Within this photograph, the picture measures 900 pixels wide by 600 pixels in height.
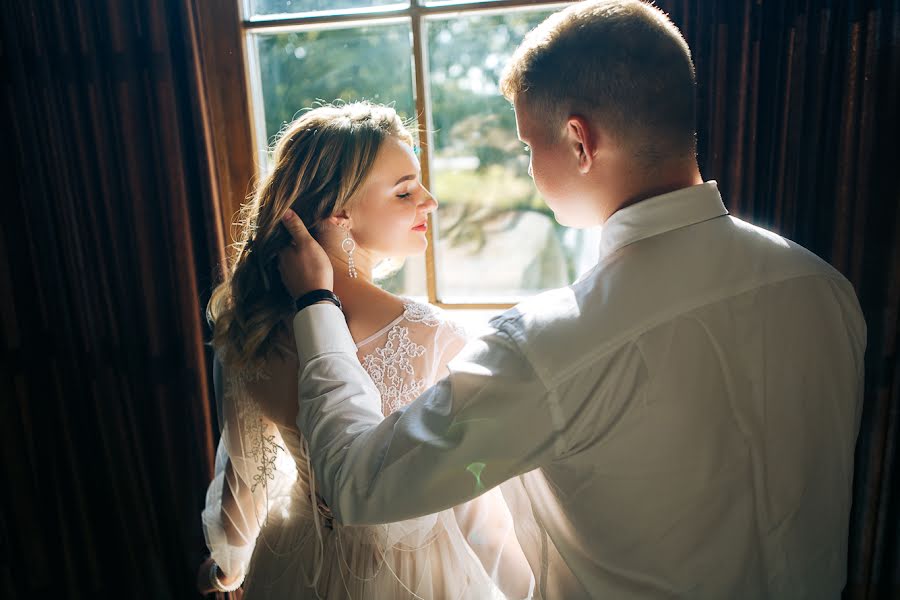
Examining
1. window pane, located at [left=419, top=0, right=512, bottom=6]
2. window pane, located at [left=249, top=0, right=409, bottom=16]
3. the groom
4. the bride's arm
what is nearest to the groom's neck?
the groom

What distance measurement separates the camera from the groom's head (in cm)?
85

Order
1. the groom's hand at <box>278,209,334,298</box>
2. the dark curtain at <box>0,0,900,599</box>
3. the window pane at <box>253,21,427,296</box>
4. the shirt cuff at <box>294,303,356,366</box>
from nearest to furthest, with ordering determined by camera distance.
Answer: the shirt cuff at <box>294,303,356,366</box> → the groom's hand at <box>278,209,334,298</box> → the dark curtain at <box>0,0,900,599</box> → the window pane at <box>253,21,427,296</box>

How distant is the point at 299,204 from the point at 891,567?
5.96 feet

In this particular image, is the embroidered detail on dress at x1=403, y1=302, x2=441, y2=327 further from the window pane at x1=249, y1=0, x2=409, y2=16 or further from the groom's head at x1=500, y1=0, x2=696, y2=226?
the window pane at x1=249, y1=0, x2=409, y2=16

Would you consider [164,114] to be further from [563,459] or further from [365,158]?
[563,459]

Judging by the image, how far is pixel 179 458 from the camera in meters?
2.13

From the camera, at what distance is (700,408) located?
807 millimetres

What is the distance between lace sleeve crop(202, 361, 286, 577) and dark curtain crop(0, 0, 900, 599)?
0.65m

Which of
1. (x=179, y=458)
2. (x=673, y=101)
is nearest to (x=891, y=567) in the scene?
(x=673, y=101)

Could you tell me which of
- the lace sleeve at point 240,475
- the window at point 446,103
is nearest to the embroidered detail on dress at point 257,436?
the lace sleeve at point 240,475

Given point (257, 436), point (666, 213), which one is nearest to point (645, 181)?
point (666, 213)

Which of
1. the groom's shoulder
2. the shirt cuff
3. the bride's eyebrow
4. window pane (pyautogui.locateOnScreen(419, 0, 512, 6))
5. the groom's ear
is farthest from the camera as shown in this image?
window pane (pyautogui.locateOnScreen(419, 0, 512, 6))

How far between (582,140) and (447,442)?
0.46m

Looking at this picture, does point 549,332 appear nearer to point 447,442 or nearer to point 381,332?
point 447,442
